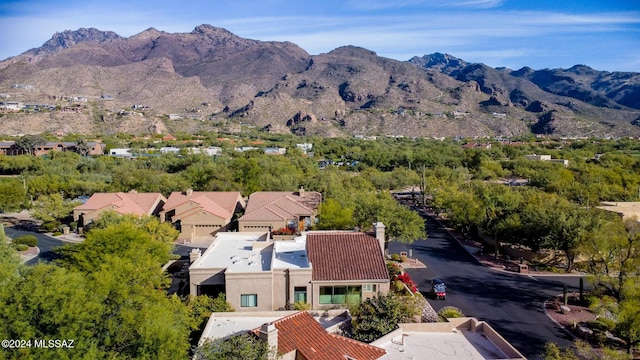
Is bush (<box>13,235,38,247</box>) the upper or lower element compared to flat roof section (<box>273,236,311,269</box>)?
lower

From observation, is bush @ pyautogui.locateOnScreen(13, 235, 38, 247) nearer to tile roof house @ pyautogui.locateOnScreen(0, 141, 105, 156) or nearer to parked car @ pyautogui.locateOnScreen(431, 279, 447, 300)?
parked car @ pyautogui.locateOnScreen(431, 279, 447, 300)

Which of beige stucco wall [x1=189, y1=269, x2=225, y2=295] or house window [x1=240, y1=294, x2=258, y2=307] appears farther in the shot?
beige stucco wall [x1=189, y1=269, x2=225, y2=295]

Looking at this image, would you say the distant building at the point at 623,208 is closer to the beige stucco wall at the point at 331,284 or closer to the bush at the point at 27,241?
the beige stucco wall at the point at 331,284

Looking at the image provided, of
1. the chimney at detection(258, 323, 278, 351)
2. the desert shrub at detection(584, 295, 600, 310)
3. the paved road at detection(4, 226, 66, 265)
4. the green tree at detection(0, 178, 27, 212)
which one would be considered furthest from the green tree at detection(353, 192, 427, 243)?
the green tree at detection(0, 178, 27, 212)

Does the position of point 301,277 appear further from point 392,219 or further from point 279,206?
point 279,206

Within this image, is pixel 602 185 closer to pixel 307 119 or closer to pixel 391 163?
pixel 391 163

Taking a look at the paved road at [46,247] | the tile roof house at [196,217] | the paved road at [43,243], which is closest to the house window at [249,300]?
the paved road at [46,247]

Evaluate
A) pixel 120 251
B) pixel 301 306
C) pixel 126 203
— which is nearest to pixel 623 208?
pixel 301 306
